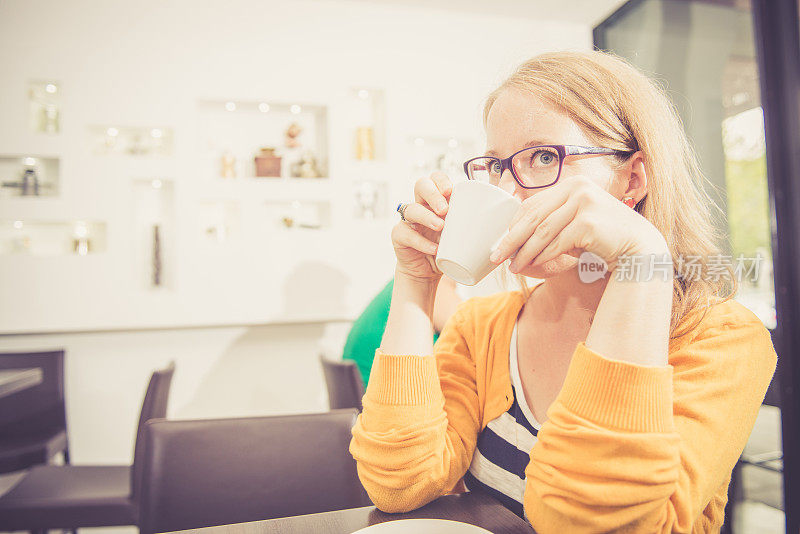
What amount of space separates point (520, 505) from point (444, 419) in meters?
0.17

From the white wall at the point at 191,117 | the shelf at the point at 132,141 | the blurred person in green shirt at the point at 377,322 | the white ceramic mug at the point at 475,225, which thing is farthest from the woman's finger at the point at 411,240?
the shelf at the point at 132,141

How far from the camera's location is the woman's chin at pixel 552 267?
2.25 ft

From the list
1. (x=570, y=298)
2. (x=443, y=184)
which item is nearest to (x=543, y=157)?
(x=443, y=184)

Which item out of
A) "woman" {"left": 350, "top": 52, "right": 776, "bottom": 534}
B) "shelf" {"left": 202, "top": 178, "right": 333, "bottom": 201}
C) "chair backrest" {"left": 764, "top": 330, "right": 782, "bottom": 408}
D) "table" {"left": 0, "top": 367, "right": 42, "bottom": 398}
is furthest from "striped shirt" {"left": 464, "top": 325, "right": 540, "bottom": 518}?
"shelf" {"left": 202, "top": 178, "right": 333, "bottom": 201}

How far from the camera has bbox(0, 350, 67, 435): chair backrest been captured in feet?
7.53

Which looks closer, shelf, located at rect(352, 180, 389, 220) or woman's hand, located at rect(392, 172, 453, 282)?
woman's hand, located at rect(392, 172, 453, 282)

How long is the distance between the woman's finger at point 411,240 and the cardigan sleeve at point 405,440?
0.17m

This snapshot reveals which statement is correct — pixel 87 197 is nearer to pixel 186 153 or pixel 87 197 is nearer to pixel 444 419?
pixel 186 153

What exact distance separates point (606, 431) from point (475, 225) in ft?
0.90

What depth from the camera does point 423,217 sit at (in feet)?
2.27

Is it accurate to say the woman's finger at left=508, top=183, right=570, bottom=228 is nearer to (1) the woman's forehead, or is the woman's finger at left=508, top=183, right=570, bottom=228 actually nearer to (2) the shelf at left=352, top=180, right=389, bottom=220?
(1) the woman's forehead

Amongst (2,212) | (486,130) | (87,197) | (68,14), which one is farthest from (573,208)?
(68,14)

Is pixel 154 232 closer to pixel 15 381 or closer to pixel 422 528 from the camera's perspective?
pixel 15 381

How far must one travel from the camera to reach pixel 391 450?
72cm
